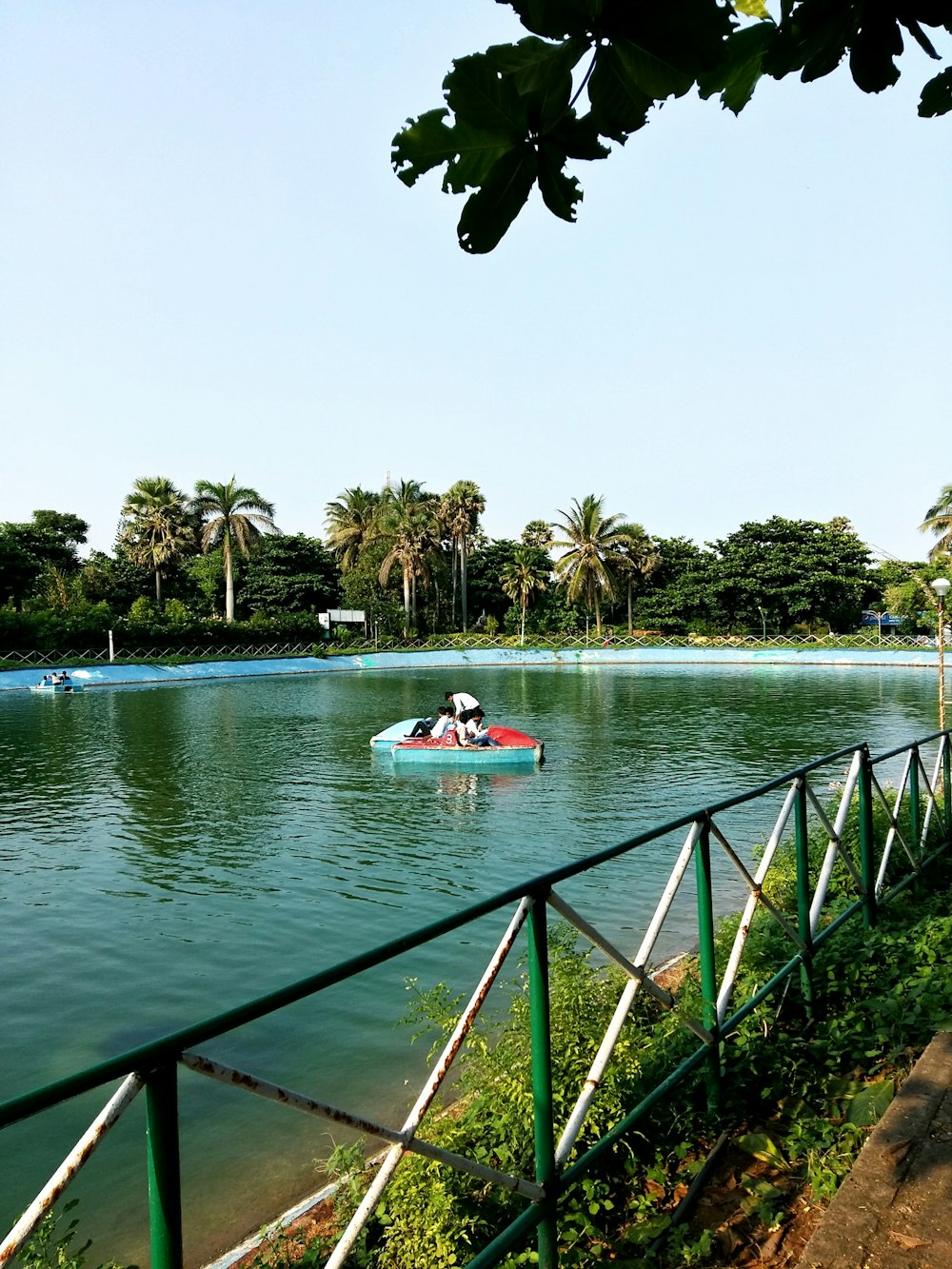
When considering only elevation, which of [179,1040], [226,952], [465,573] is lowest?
[226,952]

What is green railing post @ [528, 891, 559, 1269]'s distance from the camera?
2.44 m

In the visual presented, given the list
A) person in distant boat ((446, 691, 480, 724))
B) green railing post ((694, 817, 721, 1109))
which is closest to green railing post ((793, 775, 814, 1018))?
green railing post ((694, 817, 721, 1109))

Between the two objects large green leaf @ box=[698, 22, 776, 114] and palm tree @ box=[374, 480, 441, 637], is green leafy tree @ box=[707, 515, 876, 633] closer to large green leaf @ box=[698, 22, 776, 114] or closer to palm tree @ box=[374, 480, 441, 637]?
palm tree @ box=[374, 480, 441, 637]

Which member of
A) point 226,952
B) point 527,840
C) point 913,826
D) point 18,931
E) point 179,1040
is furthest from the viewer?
point 527,840

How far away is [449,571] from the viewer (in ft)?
212

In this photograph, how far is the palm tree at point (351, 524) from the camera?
6050 cm

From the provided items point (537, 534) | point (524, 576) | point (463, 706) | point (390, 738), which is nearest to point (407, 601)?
point (524, 576)

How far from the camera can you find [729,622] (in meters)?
62.2

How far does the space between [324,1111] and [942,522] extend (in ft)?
178

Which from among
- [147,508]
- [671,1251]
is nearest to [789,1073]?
[671,1251]

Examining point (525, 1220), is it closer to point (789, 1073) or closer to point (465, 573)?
point (789, 1073)

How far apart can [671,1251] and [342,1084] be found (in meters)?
3.12

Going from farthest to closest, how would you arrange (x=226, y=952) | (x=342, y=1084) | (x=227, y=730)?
(x=227, y=730), (x=226, y=952), (x=342, y=1084)

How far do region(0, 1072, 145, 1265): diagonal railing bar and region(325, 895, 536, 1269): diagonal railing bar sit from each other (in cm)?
77
